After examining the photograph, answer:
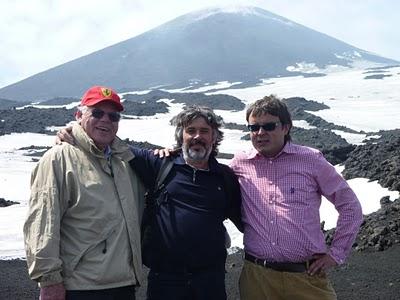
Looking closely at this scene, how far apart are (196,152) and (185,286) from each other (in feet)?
2.70

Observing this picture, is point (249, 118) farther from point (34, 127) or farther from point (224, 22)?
point (224, 22)

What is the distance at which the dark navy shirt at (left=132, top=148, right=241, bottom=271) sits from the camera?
3332 mm

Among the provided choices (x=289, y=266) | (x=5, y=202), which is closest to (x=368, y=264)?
(x=289, y=266)

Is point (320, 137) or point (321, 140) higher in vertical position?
point (320, 137)

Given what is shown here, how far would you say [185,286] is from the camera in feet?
10.9

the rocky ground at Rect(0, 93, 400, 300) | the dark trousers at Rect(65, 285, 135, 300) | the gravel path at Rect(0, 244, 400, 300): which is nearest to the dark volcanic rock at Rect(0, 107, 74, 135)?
the rocky ground at Rect(0, 93, 400, 300)

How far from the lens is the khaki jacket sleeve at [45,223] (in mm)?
2955

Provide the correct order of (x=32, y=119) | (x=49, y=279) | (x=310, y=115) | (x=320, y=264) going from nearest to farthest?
(x=49, y=279)
(x=320, y=264)
(x=310, y=115)
(x=32, y=119)

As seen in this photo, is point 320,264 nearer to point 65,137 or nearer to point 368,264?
point 65,137

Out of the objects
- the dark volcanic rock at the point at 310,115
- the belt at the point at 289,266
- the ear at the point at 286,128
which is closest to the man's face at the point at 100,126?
the ear at the point at 286,128

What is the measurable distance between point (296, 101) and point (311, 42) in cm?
11975

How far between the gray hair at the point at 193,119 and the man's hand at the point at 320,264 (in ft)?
3.12

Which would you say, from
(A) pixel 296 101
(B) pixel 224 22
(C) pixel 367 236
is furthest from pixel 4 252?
(B) pixel 224 22

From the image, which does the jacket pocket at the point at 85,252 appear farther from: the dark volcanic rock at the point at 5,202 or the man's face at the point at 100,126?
the dark volcanic rock at the point at 5,202
